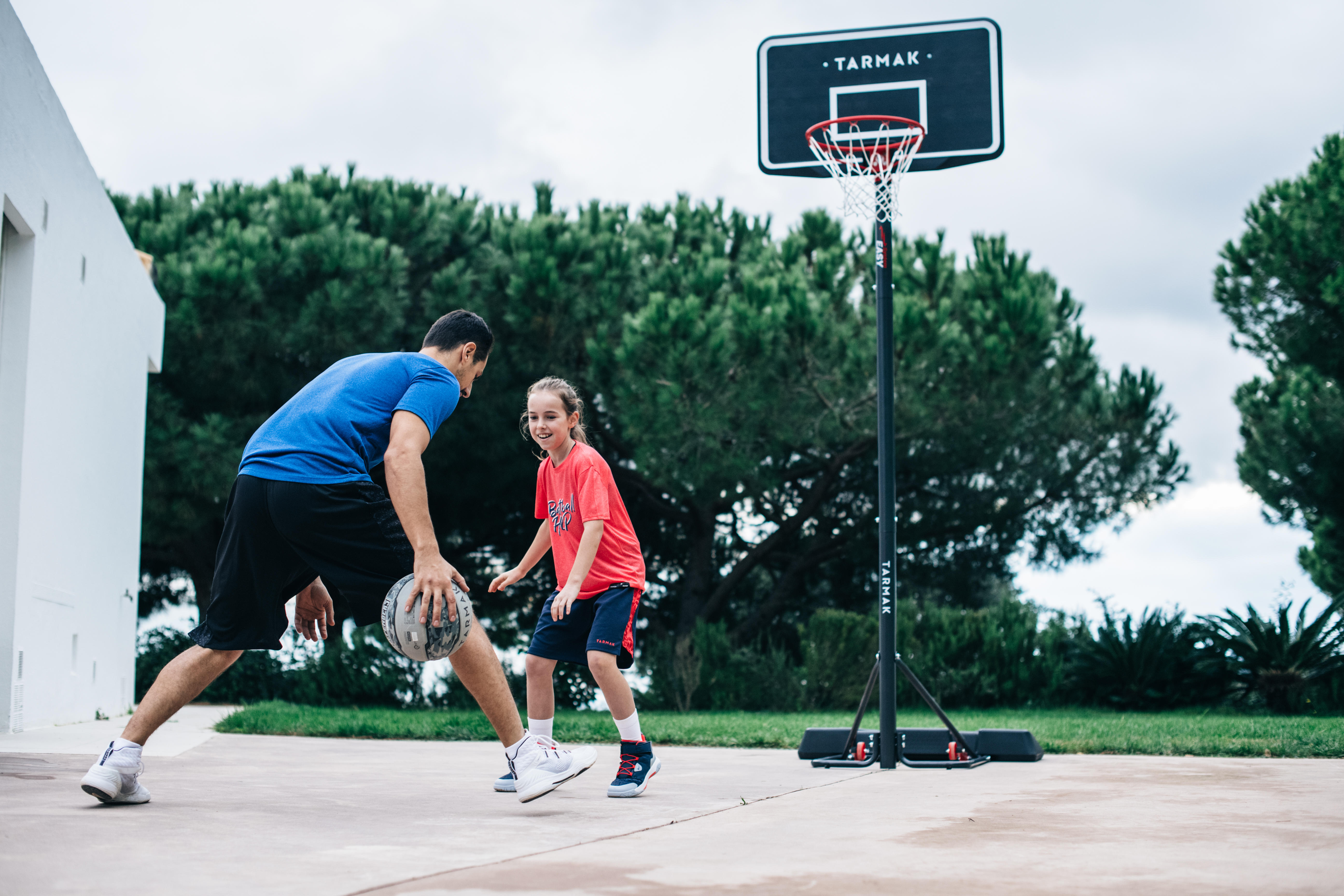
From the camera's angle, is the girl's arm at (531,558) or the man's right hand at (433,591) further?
the girl's arm at (531,558)

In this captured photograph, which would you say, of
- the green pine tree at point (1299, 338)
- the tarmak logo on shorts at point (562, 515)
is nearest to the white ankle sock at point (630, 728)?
the tarmak logo on shorts at point (562, 515)

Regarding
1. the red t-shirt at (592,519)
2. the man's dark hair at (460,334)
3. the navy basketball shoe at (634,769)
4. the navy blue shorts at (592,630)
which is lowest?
the navy basketball shoe at (634,769)

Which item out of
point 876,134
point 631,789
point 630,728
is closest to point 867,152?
point 876,134

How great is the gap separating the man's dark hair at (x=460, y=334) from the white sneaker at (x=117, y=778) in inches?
62.7

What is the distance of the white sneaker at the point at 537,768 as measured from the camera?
3.74 meters

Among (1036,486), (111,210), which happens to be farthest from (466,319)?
(1036,486)

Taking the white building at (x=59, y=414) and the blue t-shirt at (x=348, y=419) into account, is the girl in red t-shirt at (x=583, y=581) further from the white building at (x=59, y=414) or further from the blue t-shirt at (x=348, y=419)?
the white building at (x=59, y=414)

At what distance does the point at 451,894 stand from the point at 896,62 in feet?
18.3

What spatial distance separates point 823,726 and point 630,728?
4.24 meters

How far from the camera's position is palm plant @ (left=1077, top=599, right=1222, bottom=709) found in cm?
1159

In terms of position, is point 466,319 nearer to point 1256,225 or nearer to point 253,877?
point 253,877

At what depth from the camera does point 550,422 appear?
14.6 feet

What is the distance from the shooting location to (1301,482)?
17.4 m

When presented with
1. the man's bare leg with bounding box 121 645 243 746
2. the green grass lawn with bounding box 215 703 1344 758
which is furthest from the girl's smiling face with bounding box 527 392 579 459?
the green grass lawn with bounding box 215 703 1344 758
